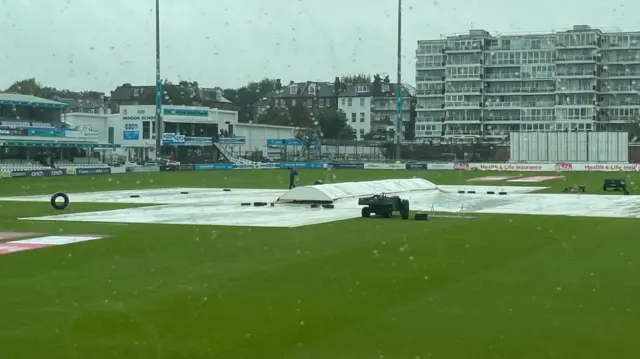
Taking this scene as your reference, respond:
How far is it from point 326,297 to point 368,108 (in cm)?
13884

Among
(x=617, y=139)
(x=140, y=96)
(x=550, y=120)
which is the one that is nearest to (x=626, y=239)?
(x=617, y=139)

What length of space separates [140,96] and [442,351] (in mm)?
147491

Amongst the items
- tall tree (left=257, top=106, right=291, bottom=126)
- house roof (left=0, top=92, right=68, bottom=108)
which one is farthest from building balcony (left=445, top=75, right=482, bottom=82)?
house roof (left=0, top=92, right=68, bottom=108)

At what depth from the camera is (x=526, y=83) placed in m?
138

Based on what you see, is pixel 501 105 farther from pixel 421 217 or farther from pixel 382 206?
pixel 421 217

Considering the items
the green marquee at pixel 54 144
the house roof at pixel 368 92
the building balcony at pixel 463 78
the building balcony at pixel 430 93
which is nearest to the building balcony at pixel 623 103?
the building balcony at pixel 463 78

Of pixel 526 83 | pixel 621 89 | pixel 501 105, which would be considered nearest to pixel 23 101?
pixel 501 105

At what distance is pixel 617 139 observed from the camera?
304 feet

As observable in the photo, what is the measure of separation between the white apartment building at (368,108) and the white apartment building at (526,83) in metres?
6.33

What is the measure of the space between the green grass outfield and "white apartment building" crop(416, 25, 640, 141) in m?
113

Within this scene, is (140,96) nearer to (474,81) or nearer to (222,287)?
(474,81)

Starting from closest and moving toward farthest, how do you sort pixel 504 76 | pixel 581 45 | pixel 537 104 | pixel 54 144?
1. pixel 54 144
2. pixel 581 45
3. pixel 537 104
4. pixel 504 76

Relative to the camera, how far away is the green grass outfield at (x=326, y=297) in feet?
37.0

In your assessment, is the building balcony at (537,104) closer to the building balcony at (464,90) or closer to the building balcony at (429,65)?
the building balcony at (464,90)
